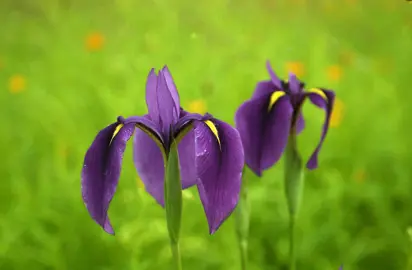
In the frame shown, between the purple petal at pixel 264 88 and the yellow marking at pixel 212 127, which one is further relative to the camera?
the purple petal at pixel 264 88

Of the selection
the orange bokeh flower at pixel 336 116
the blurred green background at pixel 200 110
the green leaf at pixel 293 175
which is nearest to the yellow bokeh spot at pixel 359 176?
the blurred green background at pixel 200 110

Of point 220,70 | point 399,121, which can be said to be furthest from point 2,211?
point 399,121

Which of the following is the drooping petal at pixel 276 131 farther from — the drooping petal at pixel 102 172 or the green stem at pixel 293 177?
the drooping petal at pixel 102 172

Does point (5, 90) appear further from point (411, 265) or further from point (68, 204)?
point (411, 265)

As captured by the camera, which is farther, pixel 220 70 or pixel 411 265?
pixel 220 70

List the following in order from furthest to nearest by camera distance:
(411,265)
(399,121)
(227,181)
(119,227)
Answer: (399,121) → (119,227) → (411,265) → (227,181)

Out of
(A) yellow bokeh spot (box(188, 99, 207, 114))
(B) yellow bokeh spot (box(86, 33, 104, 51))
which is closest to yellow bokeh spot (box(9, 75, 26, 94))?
(B) yellow bokeh spot (box(86, 33, 104, 51))

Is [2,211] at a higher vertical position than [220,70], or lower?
lower
